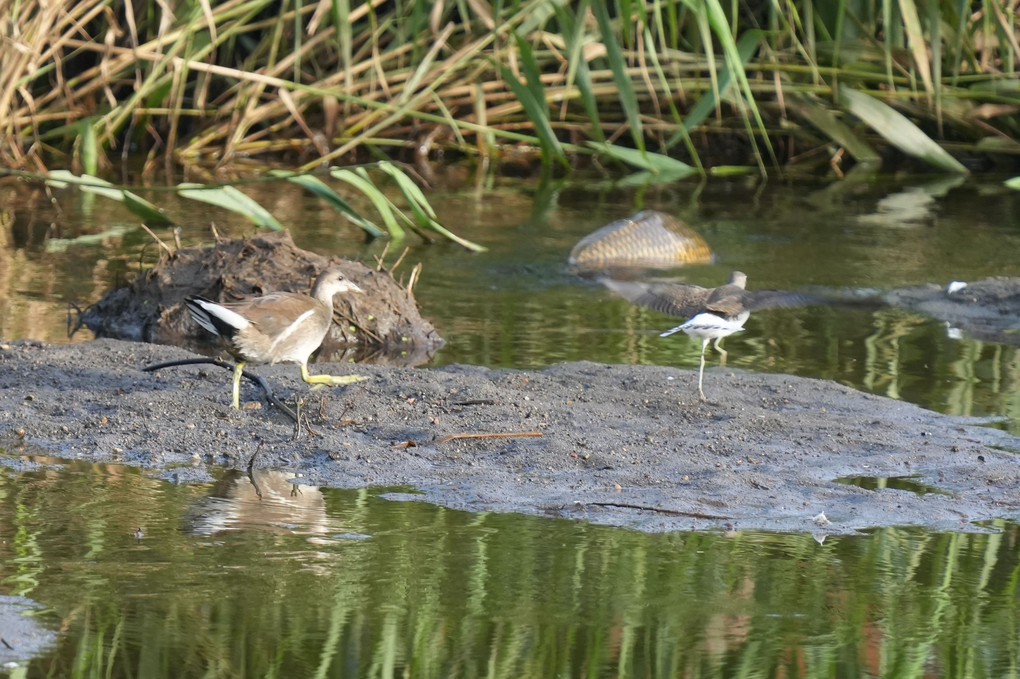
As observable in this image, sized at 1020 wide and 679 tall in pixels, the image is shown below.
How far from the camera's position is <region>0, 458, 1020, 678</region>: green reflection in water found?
322cm

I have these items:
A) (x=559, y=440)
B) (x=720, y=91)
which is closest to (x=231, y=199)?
(x=559, y=440)

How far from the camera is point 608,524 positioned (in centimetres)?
409

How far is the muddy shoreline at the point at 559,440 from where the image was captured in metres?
4.30

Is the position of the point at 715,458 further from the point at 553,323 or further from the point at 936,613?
the point at 553,323

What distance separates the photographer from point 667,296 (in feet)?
19.5

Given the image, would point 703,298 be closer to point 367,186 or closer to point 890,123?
point 367,186

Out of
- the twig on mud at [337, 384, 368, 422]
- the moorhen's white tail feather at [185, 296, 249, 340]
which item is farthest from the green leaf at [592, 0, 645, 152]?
the moorhen's white tail feather at [185, 296, 249, 340]

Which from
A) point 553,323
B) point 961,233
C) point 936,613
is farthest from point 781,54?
point 936,613

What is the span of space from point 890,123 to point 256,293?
276 inches

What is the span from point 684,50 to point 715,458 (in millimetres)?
8792

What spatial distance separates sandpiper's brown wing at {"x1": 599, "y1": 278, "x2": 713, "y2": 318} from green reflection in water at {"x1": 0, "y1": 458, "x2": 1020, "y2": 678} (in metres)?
1.89

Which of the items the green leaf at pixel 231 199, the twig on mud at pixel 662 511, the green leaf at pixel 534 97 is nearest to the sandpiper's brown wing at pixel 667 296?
the twig on mud at pixel 662 511

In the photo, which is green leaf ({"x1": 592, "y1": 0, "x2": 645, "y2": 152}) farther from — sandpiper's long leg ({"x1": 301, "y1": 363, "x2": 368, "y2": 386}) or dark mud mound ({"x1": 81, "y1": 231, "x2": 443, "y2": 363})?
sandpiper's long leg ({"x1": 301, "y1": 363, "x2": 368, "y2": 386})

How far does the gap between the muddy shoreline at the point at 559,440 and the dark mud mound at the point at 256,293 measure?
110cm
